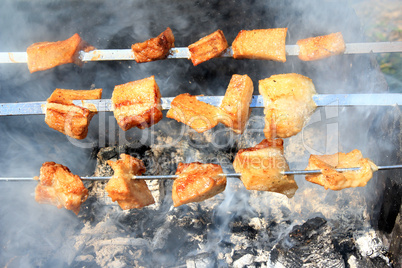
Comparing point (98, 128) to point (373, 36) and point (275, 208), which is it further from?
point (373, 36)

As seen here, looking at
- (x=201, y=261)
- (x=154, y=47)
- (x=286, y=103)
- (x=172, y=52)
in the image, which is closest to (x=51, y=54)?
(x=154, y=47)

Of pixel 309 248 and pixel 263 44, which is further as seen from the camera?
pixel 309 248

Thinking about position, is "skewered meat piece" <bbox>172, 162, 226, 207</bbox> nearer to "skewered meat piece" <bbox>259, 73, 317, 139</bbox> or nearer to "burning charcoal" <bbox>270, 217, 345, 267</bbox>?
"skewered meat piece" <bbox>259, 73, 317, 139</bbox>

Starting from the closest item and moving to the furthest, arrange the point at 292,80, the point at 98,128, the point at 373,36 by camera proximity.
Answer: the point at 292,80, the point at 98,128, the point at 373,36

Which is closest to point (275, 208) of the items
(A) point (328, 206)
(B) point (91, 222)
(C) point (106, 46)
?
(A) point (328, 206)

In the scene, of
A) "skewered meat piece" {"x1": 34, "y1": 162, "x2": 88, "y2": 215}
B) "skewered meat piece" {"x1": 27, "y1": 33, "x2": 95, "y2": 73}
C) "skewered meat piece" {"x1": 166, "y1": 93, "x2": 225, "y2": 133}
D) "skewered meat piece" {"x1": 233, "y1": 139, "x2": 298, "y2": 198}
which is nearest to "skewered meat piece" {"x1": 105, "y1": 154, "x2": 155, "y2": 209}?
"skewered meat piece" {"x1": 34, "y1": 162, "x2": 88, "y2": 215}

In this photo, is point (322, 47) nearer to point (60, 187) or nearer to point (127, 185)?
point (127, 185)
